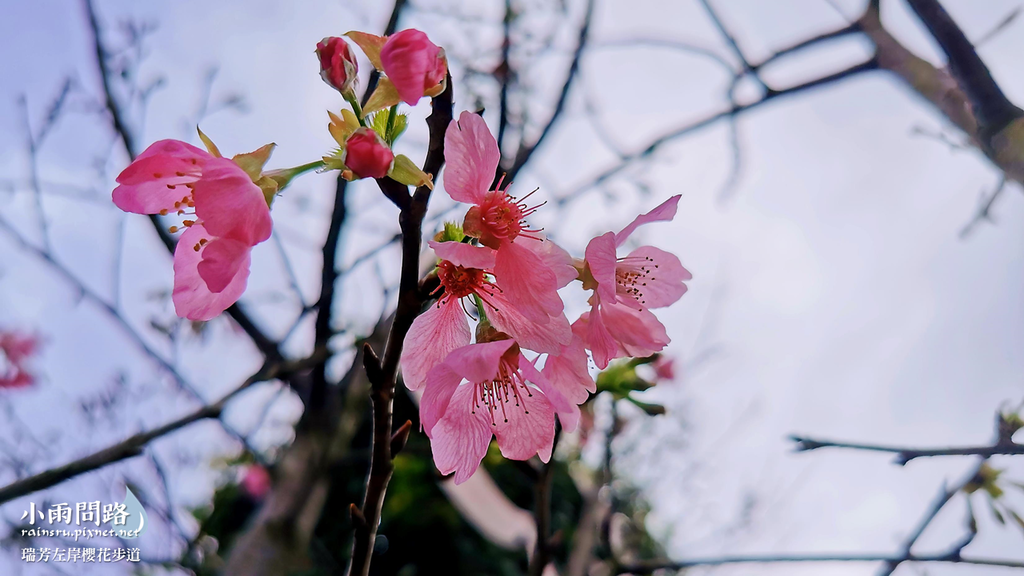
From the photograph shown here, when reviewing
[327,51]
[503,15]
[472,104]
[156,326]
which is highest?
[503,15]

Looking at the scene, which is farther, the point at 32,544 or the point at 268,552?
the point at 32,544

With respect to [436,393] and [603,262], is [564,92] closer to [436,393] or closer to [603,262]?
[603,262]

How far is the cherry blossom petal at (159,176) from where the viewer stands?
771 millimetres

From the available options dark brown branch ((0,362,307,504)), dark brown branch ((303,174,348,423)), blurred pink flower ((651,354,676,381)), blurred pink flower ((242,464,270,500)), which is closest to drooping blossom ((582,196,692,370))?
dark brown branch ((0,362,307,504))

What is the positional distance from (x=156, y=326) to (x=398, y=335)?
2304 millimetres

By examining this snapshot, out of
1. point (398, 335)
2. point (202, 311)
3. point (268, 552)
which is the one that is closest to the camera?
point (398, 335)

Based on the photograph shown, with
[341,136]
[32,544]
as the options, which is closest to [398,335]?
[341,136]

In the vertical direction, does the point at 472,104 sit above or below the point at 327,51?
above


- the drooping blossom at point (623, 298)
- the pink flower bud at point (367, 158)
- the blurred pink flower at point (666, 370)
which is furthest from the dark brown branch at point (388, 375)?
the blurred pink flower at point (666, 370)

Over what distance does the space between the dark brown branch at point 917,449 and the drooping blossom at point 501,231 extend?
0.42 m

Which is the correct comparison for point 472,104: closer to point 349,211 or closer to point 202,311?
point 349,211

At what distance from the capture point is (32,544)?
259 centimetres

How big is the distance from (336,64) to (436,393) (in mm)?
433

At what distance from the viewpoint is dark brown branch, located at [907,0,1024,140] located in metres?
1.17
